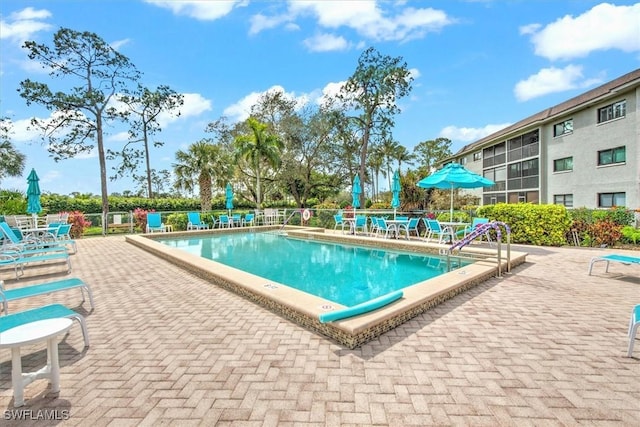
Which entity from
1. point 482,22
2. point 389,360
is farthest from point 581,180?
point 389,360

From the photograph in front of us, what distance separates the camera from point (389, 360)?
2.82 meters

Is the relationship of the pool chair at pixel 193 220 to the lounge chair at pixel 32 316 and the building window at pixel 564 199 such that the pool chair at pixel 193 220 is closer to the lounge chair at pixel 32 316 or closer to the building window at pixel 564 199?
the lounge chair at pixel 32 316

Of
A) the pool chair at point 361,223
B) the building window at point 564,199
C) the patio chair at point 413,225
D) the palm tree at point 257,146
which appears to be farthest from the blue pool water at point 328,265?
the building window at point 564,199

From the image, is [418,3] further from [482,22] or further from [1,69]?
[1,69]

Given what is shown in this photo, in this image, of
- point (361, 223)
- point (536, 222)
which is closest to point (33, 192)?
point (361, 223)

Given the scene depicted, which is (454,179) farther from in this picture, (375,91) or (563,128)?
(563,128)

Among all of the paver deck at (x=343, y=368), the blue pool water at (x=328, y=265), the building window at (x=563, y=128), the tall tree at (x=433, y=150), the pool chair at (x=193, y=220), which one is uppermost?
the tall tree at (x=433, y=150)

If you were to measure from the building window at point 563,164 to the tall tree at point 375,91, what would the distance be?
9979 millimetres

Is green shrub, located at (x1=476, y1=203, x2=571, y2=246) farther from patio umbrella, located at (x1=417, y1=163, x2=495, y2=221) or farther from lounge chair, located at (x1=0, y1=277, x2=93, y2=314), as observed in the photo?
lounge chair, located at (x1=0, y1=277, x2=93, y2=314)

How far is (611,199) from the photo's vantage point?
14.6m

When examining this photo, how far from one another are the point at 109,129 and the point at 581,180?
29701 mm

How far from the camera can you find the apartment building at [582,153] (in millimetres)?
13625

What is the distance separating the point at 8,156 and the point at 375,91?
1226 inches

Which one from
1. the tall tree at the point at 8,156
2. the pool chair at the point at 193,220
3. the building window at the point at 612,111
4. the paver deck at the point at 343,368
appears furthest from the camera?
the tall tree at the point at 8,156
